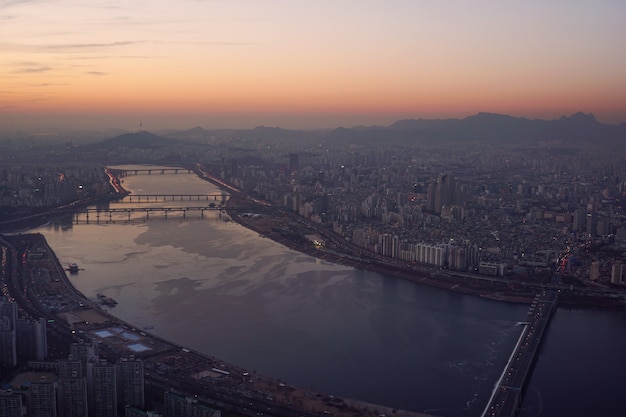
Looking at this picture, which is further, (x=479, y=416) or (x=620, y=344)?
(x=620, y=344)

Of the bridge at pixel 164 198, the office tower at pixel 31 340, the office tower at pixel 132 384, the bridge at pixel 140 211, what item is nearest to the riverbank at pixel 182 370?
the office tower at pixel 132 384

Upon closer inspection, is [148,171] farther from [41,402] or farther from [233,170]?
[41,402]

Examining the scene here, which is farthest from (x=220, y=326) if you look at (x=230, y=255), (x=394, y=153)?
(x=394, y=153)

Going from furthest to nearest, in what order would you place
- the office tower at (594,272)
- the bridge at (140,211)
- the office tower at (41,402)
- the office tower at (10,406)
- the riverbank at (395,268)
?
the bridge at (140,211), the office tower at (594,272), the riverbank at (395,268), the office tower at (41,402), the office tower at (10,406)

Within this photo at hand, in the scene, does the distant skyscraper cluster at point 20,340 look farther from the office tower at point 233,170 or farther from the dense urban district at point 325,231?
the office tower at point 233,170

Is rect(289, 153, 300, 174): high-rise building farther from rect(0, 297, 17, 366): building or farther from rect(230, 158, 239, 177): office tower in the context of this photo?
rect(0, 297, 17, 366): building

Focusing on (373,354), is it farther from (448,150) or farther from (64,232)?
(448,150)

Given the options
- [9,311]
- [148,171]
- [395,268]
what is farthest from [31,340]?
[148,171]
